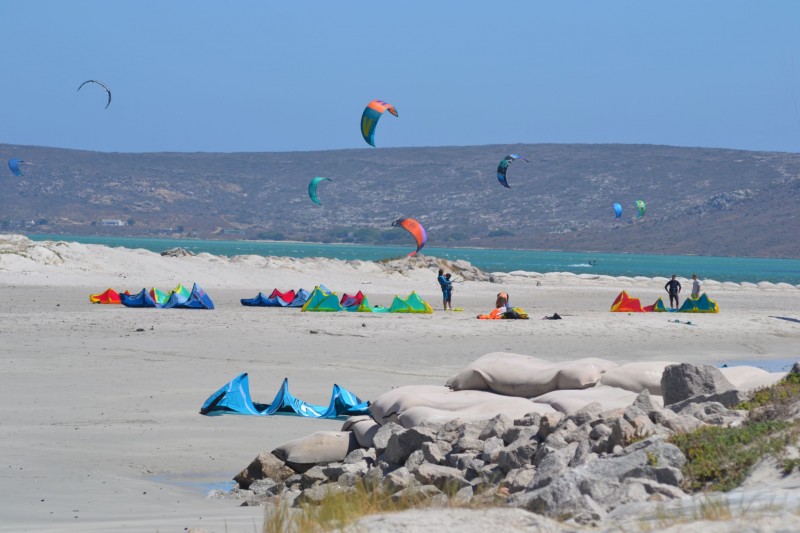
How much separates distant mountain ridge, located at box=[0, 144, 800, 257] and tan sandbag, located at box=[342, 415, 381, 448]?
123264 mm

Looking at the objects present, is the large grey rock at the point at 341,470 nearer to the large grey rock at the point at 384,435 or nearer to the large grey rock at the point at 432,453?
the large grey rock at the point at 384,435

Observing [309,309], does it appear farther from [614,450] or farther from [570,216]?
[570,216]

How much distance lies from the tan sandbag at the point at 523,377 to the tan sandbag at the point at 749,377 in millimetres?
1043

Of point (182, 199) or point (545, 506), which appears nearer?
point (545, 506)

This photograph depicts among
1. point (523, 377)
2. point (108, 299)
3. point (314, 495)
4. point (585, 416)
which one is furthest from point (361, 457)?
point (108, 299)

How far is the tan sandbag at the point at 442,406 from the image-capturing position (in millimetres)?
8102

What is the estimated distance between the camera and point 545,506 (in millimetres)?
4762

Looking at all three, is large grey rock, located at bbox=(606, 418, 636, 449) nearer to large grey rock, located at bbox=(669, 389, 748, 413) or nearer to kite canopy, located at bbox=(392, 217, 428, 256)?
large grey rock, located at bbox=(669, 389, 748, 413)

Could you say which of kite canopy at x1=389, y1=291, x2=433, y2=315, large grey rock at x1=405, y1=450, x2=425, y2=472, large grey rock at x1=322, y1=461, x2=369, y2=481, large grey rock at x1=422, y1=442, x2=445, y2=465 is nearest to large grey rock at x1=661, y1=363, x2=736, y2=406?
large grey rock at x1=422, y1=442, x2=445, y2=465

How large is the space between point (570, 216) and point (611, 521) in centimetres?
14745

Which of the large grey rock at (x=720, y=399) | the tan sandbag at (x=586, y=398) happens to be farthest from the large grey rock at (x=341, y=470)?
the large grey rock at (x=720, y=399)

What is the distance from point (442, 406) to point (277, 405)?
240 cm

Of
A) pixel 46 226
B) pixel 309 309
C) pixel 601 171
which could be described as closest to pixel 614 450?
pixel 309 309

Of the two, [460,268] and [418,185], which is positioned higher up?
[418,185]
